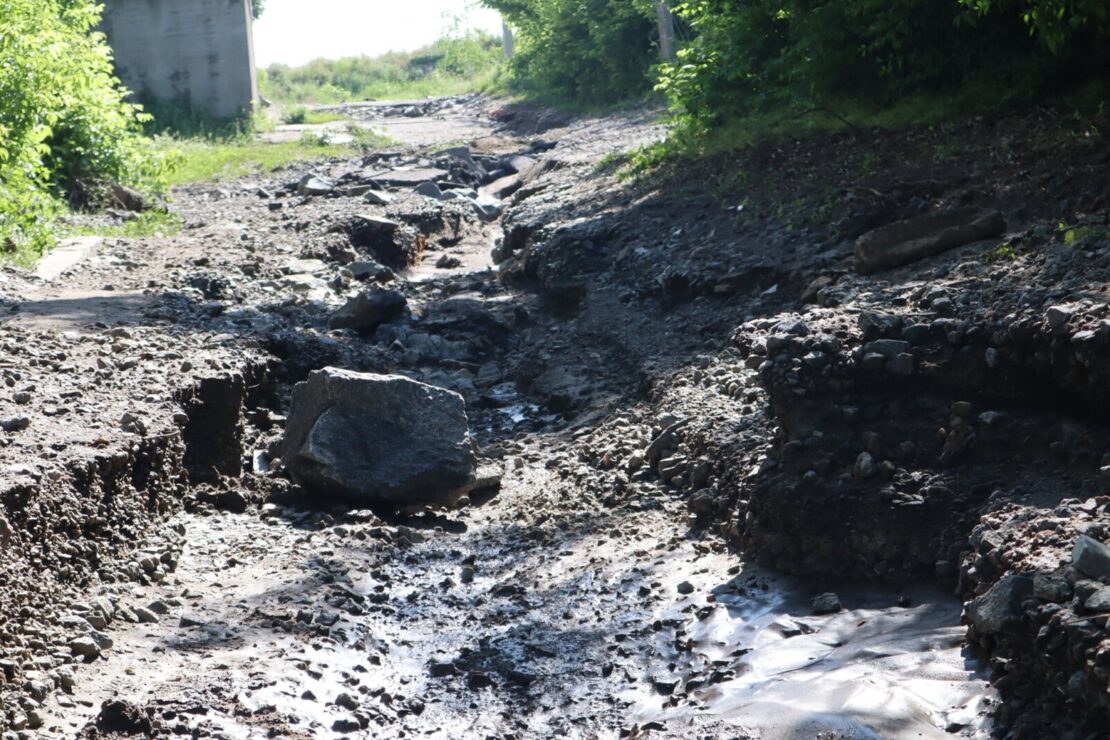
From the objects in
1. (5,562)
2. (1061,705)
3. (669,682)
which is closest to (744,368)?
(669,682)

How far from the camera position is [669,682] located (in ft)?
14.5

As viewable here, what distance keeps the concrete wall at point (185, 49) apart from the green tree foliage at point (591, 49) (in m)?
5.75

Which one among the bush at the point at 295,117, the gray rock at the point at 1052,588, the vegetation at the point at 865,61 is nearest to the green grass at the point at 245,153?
the bush at the point at 295,117

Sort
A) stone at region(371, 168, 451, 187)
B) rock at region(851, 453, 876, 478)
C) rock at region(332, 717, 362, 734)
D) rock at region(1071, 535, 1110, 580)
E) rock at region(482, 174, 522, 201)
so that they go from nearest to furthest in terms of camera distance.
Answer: rock at region(1071, 535, 1110, 580) < rock at region(332, 717, 362, 734) < rock at region(851, 453, 876, 478) < stone at region(371, 168, 451, 187) < rock at region(482, 174, 522, 201)

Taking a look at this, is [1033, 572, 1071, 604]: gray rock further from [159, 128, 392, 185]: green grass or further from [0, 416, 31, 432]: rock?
[159, 128, 392, 185]: green grass

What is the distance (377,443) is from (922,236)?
322cm

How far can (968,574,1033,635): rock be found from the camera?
3709 millimetres

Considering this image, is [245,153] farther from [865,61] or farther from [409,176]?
[865,61]

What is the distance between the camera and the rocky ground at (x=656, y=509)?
399 centimetres

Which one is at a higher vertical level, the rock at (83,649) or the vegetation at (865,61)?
the vegetation at (865,61)

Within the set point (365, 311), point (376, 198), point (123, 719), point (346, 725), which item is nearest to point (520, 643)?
point (346, 725)

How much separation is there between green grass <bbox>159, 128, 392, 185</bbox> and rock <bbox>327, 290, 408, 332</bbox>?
718 cm

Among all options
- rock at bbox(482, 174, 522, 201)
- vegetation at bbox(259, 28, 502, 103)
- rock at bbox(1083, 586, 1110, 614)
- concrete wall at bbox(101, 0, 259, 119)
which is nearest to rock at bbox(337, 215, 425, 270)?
rock at bbox(482, 174, 522, 201)

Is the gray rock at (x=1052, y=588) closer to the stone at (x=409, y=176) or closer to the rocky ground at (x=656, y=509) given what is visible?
the rocky ground at (x=656, y=509)
